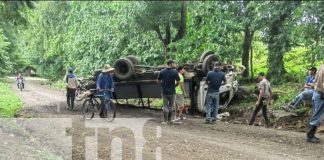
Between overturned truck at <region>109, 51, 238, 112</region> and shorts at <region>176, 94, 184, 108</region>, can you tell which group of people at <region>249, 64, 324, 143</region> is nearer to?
shorts at <region>176, 94, 184, 108</region>

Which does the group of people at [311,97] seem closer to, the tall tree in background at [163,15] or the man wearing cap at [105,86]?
the man wearing cap at [105,86]

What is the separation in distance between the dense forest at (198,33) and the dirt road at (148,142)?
5.16 metres

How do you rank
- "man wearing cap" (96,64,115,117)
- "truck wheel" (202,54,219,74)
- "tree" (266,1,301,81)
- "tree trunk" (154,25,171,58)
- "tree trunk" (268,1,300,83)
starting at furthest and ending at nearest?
"tree trunk" (154,25,171,58)
"tree trunk" (268,1,300,83)
"tree" (266,1,301,81)
"truck wheel" (202,54,219,74)
"man wearing cap" (96,64,115,117)

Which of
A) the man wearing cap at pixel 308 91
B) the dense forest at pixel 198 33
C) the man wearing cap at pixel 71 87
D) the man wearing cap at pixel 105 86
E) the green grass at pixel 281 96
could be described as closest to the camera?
the man wearing cap at pixel 105 86

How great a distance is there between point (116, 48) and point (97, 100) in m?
12.4

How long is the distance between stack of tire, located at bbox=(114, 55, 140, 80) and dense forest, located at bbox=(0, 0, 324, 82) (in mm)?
3653

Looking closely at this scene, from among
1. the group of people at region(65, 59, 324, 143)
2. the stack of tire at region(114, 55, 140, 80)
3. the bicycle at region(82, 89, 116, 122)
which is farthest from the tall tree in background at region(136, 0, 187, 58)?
the bicycle at region(82, 89, 116, 122)

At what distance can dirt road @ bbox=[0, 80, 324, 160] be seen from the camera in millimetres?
9328

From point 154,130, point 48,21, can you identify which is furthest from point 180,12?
point 48,21

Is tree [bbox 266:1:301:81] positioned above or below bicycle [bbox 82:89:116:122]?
Result: above

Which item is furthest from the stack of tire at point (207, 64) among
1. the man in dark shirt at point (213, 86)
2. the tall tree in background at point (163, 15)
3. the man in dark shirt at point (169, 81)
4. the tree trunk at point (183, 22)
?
the tall tree in background at point (163, 15)

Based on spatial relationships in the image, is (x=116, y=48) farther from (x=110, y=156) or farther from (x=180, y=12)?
(x=110, y=156)

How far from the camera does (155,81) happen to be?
17.4 meters

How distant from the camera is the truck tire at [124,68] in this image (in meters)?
17.7
